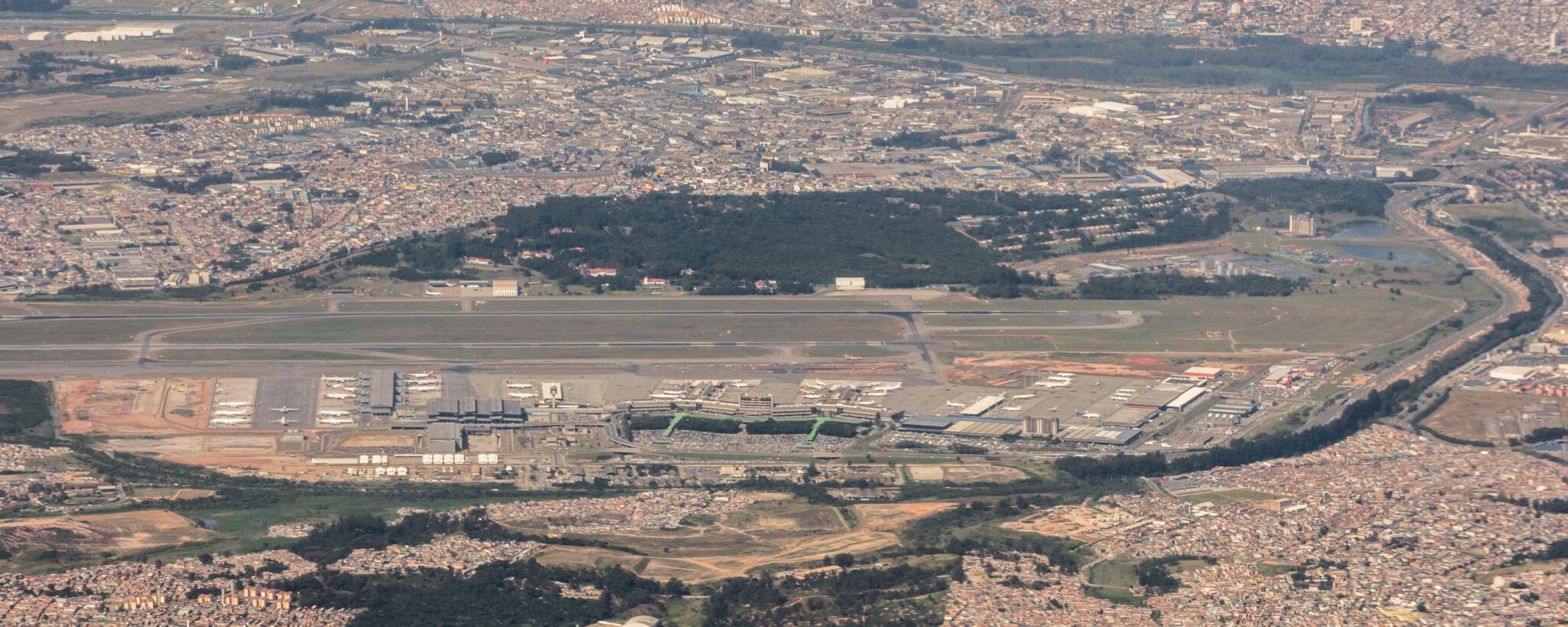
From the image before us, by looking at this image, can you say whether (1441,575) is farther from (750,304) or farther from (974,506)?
(750,304)

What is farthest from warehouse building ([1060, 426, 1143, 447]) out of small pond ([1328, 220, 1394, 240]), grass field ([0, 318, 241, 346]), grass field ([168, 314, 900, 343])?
small pond ([1328, 220, 1394, 240])

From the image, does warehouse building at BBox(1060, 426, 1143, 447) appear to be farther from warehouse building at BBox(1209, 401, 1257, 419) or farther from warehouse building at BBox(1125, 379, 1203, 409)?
warehouse building at BBox(1209, 401, 1257, 419)

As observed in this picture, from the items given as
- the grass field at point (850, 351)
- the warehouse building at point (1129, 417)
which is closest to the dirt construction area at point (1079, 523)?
the warehouse building at point (1129, 417)

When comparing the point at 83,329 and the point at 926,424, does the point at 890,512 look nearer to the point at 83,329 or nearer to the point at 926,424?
the point at 926,424

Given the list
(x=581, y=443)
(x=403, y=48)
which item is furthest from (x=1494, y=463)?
(x=403, y=48)

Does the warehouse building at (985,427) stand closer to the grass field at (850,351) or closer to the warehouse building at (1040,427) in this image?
the warehouse building at (1040,427)
